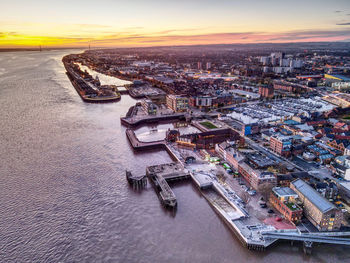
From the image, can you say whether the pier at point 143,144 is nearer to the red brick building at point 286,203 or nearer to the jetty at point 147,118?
the jetty at point 147,118

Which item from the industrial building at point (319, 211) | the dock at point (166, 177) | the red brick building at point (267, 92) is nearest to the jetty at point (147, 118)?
the dock at point (166, 177)

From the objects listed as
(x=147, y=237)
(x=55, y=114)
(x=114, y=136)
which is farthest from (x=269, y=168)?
(x=55, y=114)

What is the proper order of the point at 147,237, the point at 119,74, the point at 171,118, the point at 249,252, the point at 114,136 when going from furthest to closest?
the point at 119,74
the point at 171,118
the point at 114,136
the point at 147,237
the point at 249,252

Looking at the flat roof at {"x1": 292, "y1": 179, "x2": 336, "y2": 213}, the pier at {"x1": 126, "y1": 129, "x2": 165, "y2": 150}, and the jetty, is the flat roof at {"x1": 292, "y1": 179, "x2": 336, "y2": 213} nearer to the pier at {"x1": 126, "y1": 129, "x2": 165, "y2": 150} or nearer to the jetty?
the pier at {"x1": 126, "y1": 129, "x2": 165, "y2": 150}

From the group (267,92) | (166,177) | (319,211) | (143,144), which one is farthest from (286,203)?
(267,92)

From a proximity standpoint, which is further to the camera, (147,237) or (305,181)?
(305,181)

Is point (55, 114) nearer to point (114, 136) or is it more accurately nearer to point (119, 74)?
point (114, 136)

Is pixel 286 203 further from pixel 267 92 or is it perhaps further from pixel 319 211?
pixel 267 92
